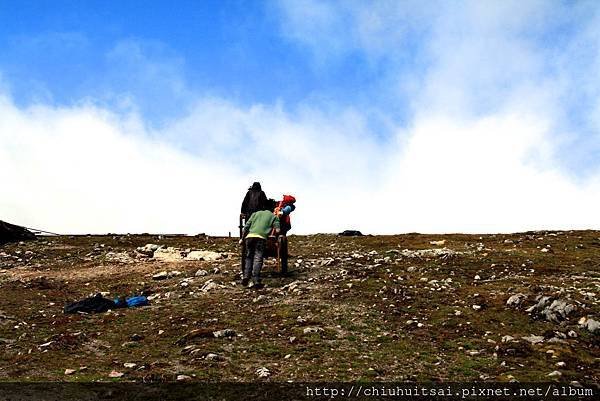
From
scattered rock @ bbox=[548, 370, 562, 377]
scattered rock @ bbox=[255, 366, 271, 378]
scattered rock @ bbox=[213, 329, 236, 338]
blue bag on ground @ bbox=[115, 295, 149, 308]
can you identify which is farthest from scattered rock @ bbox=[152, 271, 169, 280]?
scattered rock @ bbox=[548, 370, 562, 377]

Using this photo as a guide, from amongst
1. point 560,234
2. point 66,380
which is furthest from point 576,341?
point 560,234

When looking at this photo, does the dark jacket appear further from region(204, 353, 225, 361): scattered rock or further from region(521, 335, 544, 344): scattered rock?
region(521, 335, 544, 344): scattered rock

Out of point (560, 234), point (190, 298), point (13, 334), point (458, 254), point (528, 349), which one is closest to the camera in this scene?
point (528, 349)

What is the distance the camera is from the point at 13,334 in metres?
11.6

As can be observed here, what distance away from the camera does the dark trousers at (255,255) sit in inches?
602

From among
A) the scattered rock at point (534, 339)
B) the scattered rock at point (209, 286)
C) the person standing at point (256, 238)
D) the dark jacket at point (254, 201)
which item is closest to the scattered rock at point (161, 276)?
the scattered rock at point (209, 286)

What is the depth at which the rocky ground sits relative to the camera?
901 centimetres

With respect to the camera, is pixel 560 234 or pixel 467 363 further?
pixel 560 234

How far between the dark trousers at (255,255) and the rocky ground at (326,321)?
1.98 ft

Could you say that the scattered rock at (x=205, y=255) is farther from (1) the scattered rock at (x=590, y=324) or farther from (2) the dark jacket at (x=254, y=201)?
(1) the scattered rock at (x=590, y=324)

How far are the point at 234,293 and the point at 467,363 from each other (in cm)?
734

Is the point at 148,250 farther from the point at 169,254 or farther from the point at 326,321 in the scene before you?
the point at 326,321

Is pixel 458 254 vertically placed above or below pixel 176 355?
above

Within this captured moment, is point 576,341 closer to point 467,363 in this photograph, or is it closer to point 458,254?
point 467,363
